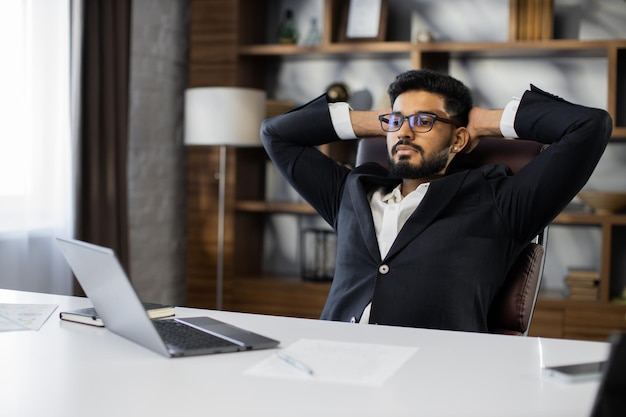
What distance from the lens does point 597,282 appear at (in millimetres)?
3756

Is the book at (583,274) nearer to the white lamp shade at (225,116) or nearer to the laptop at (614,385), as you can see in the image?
the white lamp shade at (225,116)

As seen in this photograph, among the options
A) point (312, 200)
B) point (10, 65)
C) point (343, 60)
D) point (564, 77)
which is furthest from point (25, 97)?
point (564, 77)

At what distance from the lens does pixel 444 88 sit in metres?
2.27

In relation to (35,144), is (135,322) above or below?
below

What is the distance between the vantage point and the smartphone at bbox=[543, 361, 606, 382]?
46.8 inches

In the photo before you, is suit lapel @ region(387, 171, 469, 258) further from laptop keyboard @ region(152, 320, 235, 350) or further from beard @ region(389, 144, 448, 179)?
laptop keyboard @ region(152, 320, 235, 350)

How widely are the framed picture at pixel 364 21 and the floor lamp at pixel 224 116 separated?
0.53 metres

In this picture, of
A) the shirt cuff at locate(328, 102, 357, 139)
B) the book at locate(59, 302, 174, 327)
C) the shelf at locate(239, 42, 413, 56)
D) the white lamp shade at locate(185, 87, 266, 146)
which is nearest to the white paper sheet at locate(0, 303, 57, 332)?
the book at locate(59, 302, 174, 327)

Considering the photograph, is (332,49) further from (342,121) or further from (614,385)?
(614,385)

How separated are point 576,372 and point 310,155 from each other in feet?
4.47

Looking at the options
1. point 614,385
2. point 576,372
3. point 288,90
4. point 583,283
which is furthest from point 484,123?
point 288,90

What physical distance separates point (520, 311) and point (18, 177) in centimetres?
201

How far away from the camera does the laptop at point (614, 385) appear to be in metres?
0.82

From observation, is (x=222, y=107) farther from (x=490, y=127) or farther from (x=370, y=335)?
(x=370, y=335)
